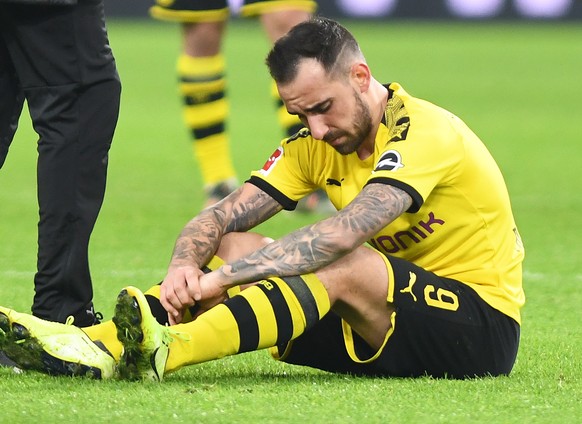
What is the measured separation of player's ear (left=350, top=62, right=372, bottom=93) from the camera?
370 centimetres

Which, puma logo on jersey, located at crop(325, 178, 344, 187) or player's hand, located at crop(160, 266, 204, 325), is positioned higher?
puma logo on jersey, located at crop(325, 178, 344, 187)

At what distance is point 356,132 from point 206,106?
380 cm

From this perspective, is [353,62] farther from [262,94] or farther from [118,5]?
[118,5]

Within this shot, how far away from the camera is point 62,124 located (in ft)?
13.5

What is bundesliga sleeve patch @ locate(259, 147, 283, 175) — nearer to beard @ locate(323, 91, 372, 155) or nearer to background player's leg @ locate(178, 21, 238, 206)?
beard @ locate(323, 91, 372, 155)

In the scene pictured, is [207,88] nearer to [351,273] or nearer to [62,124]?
[62,124]

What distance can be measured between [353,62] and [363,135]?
20 centimetres

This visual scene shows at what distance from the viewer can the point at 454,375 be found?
12.1 feet

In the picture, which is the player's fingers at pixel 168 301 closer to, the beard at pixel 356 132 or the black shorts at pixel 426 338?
the black shorts at pixel 426 338

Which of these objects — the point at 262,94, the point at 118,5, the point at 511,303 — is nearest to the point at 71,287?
the point at 511,303

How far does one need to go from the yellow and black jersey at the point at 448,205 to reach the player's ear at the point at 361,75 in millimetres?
114

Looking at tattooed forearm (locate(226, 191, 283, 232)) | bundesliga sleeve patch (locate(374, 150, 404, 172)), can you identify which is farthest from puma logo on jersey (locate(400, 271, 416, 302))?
tattooed forearm (locate(226, 191, 283, 232))

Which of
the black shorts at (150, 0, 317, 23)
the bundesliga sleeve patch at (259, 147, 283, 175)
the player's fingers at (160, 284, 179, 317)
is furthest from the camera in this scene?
the black shorts at (150, 0, 317, 23)

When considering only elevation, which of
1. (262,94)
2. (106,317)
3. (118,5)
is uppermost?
(106,317)
